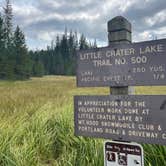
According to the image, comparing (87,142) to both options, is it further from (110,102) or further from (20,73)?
(20,73)

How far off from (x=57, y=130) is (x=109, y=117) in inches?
106

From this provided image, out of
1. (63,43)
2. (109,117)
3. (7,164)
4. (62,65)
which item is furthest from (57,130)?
(63,43)

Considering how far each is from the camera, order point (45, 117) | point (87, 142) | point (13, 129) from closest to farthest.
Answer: point (87, 142)
point (13, 129)
point (45, 117)

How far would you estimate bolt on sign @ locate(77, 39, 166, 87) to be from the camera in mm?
3084

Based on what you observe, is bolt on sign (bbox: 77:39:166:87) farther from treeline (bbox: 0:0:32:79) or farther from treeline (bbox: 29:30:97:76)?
treeline (bbox: 29:30:97:76)

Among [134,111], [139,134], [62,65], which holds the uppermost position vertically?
[62,65]

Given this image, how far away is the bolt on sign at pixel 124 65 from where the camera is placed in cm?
308

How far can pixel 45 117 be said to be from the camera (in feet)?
21.5

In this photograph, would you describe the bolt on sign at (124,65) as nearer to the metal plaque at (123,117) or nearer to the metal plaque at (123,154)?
the metal plaque at (123,117)

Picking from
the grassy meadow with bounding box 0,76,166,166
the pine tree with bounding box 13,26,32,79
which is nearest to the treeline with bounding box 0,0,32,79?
the pine tree with bounding box 13,26,32,79

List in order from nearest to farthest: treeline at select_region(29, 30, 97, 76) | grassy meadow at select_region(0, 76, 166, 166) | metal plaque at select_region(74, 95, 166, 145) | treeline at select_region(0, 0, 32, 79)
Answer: metal plaque at select_region(74, 95, 166, 145), grassy meadow at select_region(0, 76, 166, 166), treeline at select_region(0, 0, 32, 79), treeline at select_region(29, 30, 97, 76)

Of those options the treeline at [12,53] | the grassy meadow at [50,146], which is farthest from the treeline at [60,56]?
the grassy meadow at [50,146]

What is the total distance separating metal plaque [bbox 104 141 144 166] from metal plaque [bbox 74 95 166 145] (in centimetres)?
6

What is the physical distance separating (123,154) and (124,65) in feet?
2.73
